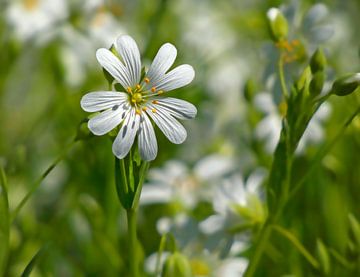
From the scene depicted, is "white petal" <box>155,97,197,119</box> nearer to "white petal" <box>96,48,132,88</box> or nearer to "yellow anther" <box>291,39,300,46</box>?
"white petal" <box>96,48,132,88</box>

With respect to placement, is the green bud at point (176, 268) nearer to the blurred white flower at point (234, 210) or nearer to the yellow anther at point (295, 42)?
the blurred white flower at point (234, 210)

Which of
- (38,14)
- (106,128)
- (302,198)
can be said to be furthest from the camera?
(38,14)

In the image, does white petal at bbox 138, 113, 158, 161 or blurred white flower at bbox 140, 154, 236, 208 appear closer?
white petal at bbox 138, 113, 158, 161

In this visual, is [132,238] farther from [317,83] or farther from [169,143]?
[169,143]

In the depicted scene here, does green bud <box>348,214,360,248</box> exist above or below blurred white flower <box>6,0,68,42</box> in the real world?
below

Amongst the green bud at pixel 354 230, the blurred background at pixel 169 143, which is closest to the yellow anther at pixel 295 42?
the blurred background at pixel 169 143

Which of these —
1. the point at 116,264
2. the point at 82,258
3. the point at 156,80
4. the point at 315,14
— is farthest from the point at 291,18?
the point at 82,258

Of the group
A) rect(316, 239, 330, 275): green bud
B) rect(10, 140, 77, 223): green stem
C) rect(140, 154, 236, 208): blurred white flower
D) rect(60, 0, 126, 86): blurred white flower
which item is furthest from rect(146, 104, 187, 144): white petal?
rect(60, 0, 126, 86): blurred white flower

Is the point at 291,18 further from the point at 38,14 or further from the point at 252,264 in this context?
the point at 38,14
